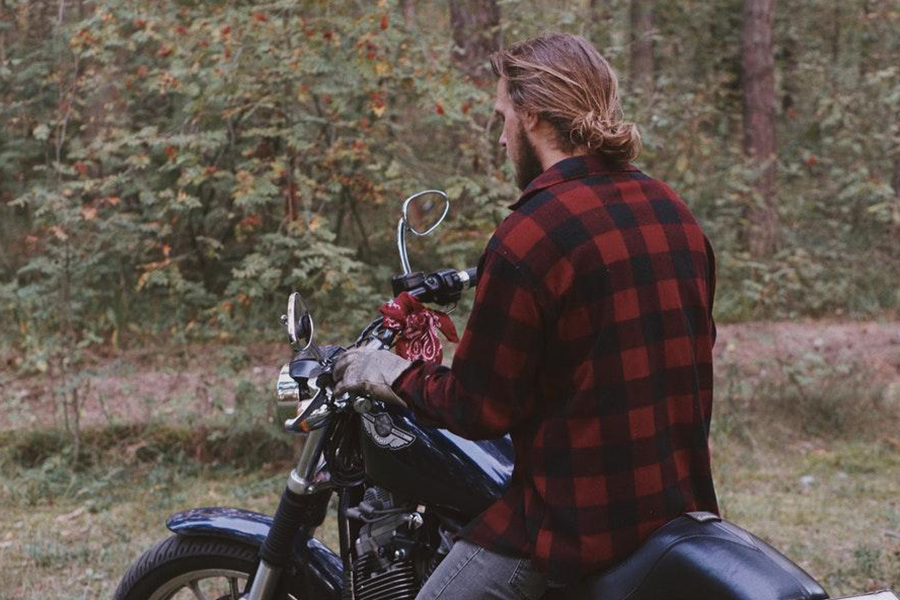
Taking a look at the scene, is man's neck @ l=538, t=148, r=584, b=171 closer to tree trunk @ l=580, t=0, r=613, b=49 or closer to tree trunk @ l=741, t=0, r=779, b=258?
tree trunk @ l=580, t=0, r=613, b=49

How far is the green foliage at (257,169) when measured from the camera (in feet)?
22.9

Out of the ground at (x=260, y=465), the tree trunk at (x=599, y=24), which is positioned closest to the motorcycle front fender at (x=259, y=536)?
the ground at (x=260, y=465)

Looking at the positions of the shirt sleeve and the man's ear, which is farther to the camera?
the man's ear

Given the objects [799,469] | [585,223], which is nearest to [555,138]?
[585,223]

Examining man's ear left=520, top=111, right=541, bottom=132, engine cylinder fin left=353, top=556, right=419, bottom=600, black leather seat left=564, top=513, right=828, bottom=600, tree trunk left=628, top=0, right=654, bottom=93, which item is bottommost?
engine cylinder fin left=353, top=556, right=419, bottom=600

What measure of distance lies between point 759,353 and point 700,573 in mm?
6396

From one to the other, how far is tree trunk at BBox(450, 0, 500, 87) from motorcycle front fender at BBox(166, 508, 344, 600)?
5.83 m

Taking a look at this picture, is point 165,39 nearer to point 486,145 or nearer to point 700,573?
point 486,145

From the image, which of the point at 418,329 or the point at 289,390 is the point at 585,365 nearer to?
the point at 418,329

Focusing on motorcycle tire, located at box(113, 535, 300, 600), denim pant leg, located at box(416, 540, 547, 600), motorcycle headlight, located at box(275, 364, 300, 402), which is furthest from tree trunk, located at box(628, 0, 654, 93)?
denim pant leg, located at box(416, 540, 547, 600)

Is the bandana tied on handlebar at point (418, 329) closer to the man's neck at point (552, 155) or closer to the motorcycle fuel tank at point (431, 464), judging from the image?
the motorcycle fuel tank at point (431, 464)

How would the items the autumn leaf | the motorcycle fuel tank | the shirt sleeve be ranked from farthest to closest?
the autumn leaf < the motorcycle fuel tank < the shirt sleeve

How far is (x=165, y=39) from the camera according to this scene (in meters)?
7.08

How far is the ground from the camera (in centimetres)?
508
